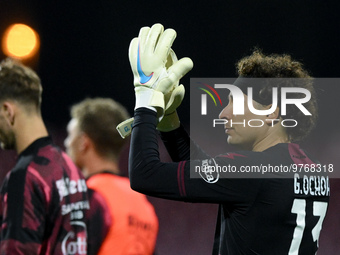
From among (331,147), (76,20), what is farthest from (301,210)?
(76,20)

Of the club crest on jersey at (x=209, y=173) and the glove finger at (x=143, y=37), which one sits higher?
the glove finger at (x=143, y=37)

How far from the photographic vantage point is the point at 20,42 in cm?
548

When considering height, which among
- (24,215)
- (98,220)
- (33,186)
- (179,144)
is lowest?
(98,220)

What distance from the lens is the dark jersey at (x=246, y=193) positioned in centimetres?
160

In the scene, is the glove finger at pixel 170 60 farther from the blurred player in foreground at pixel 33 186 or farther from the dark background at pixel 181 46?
the dark background at pixel 181 46

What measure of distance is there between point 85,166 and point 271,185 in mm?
1937

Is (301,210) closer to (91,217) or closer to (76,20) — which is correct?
(91,217)

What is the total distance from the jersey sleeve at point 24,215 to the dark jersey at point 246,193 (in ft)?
1.84

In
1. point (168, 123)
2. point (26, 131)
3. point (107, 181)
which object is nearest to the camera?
point (168, 123)

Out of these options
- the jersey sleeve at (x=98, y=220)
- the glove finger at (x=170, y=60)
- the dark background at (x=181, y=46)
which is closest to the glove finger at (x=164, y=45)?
the glove finger at (x=170, y=60)

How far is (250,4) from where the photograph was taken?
17.0 ft

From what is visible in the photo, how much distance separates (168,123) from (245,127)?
32 cm

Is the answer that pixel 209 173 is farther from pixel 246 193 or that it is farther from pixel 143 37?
pixel 143 37

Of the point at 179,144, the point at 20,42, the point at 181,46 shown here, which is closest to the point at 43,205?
the point at 179,144
